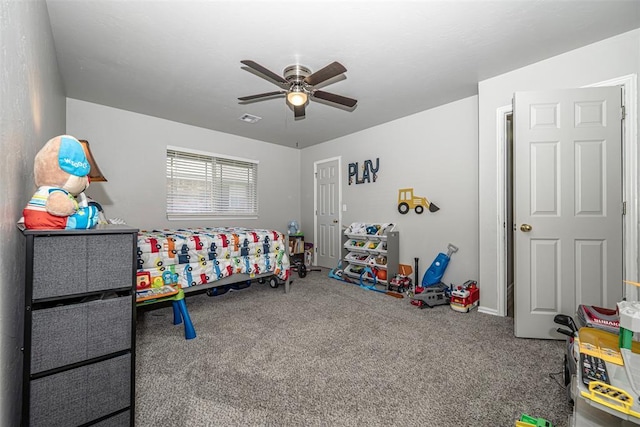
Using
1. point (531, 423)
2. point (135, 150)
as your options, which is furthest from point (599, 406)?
point (135, 150)

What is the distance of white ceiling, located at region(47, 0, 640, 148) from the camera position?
6.23 feet

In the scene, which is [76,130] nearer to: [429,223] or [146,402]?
[146,402]

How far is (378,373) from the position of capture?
6.09 ft

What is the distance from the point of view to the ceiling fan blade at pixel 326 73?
6.80 feet

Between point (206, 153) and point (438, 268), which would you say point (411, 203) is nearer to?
point (438, 268)

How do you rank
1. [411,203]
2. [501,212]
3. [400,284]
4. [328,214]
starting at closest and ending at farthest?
[501,212], [400,284], [411,203], [328,214]

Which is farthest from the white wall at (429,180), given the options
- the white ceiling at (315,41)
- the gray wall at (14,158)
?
the gray wall at (14,158)

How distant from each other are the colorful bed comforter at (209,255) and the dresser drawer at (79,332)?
1658mm

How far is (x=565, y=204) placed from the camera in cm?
229

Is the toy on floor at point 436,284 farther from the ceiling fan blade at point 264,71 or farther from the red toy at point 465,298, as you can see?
the ceiling fan blade at point 264,71

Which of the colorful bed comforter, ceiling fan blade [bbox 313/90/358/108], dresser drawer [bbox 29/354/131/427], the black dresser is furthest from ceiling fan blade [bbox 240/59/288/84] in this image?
dresser drawer [bbox 29/354/131/427]

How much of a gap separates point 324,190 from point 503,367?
3.96 metres

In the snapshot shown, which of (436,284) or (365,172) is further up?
(365,172)

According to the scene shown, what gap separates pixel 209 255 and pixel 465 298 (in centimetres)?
285
